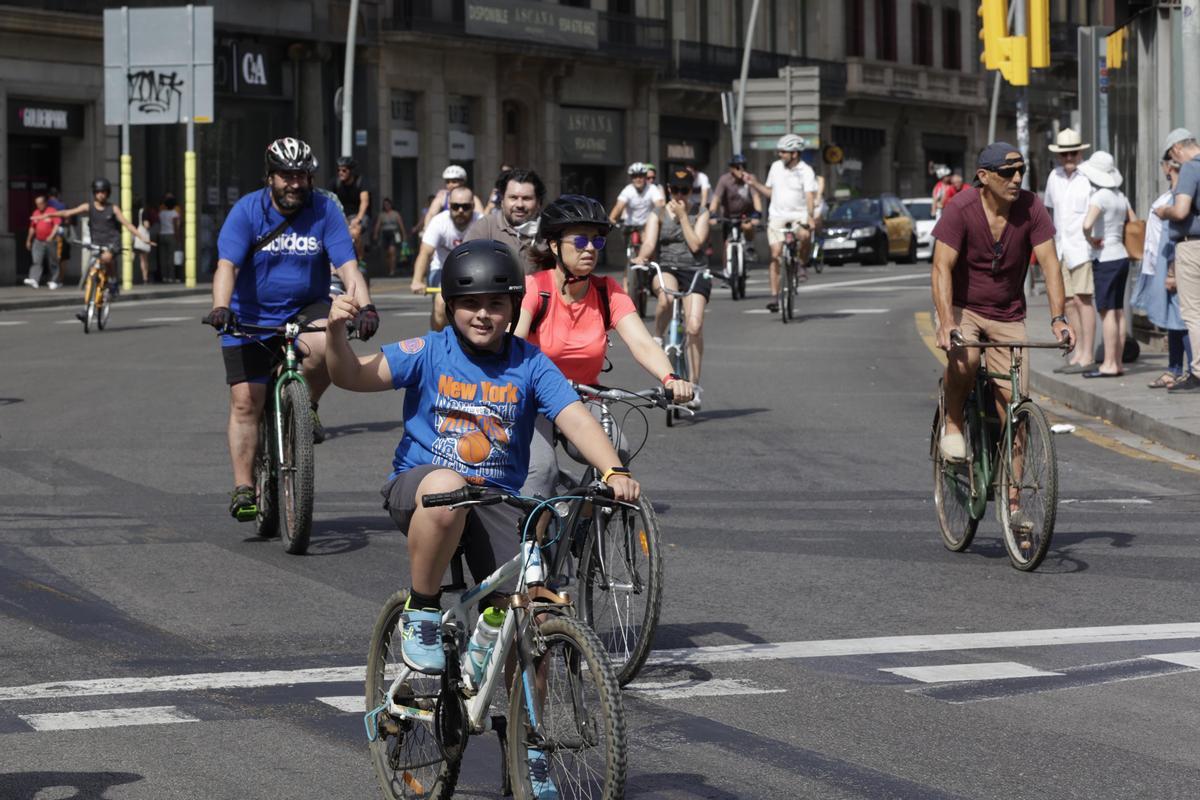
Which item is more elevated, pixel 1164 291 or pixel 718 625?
pixel 1164 291

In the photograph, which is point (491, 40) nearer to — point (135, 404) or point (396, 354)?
point (135, 404)

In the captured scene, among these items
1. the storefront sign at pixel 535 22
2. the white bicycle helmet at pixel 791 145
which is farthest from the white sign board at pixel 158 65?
the white bicycle helmet at pixel 791 145

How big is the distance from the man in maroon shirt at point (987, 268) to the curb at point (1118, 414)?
13.2 feet

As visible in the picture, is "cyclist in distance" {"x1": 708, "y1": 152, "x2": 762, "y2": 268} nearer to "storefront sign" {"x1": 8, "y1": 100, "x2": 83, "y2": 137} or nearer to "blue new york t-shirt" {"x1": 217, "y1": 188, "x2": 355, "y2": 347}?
"storefront sign" {"x1": 8, "y1": 100, "x2": 83, "y2": 137}

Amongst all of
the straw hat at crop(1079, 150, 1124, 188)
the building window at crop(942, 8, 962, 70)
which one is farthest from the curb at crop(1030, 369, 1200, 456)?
the building window at crop(942, 8, 962, 70)

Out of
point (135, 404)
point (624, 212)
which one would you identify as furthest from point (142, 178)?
point (135, 404)

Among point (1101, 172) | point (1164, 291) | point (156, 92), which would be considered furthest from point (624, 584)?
point (156, 92)

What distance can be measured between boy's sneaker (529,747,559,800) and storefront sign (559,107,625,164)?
48.4 meters

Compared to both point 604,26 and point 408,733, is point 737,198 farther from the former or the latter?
point 604,26

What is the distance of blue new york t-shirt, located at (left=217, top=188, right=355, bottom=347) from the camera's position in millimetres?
9555

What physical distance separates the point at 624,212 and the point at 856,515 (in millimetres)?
12244

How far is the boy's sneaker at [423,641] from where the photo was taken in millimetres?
5113

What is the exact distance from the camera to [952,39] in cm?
7312

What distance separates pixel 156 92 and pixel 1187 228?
24.7 metres
